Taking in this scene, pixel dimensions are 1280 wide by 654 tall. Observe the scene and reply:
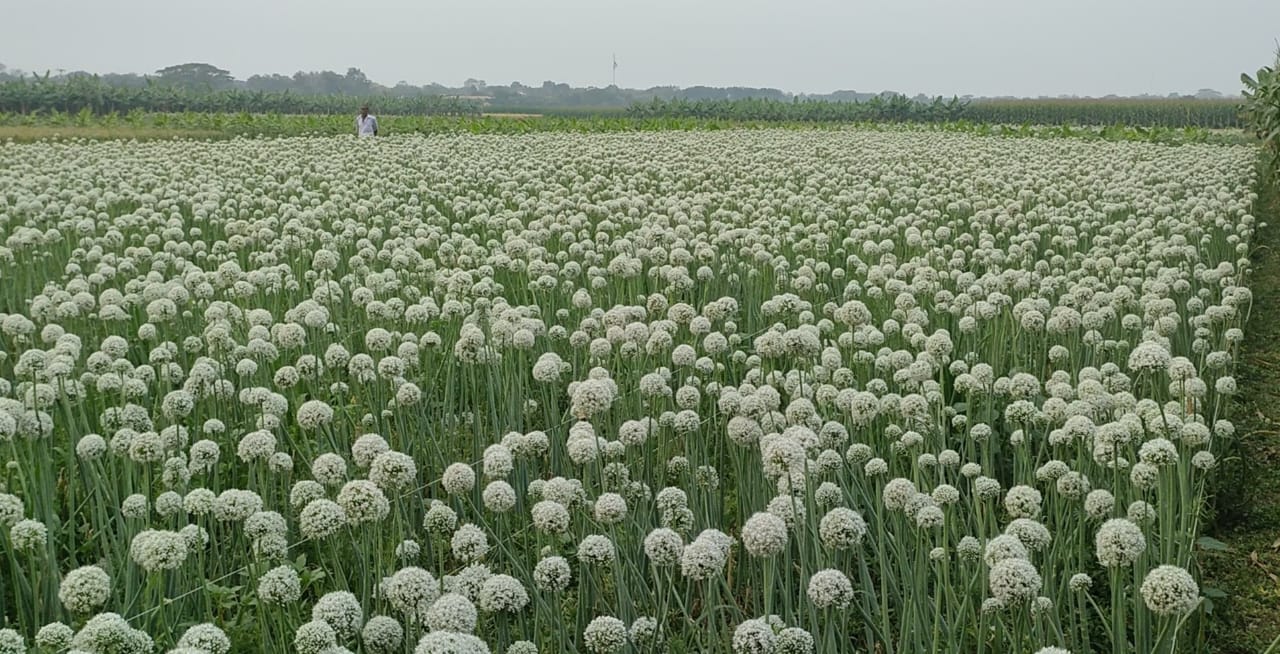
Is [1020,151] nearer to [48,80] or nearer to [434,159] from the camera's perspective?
[434,159]

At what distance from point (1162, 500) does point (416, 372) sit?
4633 millimetres

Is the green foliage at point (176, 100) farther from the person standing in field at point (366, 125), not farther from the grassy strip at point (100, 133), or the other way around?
the person standing in field at point (366, 125)

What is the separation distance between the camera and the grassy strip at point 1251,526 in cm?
473

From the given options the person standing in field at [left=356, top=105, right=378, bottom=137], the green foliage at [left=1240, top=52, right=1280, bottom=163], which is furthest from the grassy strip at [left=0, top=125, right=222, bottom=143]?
the green foliage at [left=1240, top=52, right=1280, bottom=163]

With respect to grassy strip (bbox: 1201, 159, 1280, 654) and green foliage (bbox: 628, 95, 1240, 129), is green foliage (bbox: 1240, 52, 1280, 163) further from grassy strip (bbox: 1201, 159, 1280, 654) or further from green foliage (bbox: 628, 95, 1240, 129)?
green foliage (bbox: 628, 95, 1240, 129)

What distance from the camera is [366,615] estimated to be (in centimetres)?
407

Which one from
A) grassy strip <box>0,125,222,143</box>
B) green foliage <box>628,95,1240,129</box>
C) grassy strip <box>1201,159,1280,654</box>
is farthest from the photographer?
green foliage <box>628,95,1240,129</box>

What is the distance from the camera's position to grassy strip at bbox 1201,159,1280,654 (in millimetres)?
4734

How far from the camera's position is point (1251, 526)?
5.77 meters

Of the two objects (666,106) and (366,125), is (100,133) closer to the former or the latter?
(366,125)

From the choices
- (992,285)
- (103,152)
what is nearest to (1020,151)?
(992,285)

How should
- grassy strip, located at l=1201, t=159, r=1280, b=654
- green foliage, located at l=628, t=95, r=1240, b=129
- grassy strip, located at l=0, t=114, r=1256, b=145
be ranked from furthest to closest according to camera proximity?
green foliage, located at l=628, t=95, r=1240, b=129, grassy strip, located at l=0, t=114, r=1256, b=145, grassy strip, located at l=1201, t=159, r=1280, b=654

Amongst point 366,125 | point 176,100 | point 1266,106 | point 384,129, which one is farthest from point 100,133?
point 1266,106

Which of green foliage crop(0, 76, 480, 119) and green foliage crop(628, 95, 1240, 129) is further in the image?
green foliage crop(628, 95, 1240, 129)
